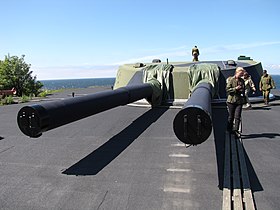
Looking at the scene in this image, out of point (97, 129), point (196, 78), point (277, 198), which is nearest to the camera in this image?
point (277, 198)

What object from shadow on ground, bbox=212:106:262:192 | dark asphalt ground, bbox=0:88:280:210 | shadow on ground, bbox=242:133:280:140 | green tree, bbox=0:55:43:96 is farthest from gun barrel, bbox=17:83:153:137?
green tree, bbox=0:55:43:96

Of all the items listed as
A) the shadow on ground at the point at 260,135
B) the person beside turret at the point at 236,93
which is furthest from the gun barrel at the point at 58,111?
the shadow on ground at the point at 260,135

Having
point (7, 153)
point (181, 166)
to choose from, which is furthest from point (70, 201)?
point (7, 153)

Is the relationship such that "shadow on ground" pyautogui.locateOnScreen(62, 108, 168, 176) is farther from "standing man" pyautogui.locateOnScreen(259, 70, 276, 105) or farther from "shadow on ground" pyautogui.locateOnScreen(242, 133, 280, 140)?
"standing man" pyautogui.locateOnScreen(259, 70, 276, 105)

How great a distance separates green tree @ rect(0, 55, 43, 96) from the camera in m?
27.2

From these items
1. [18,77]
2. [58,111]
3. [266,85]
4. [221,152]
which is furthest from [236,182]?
[18,77]

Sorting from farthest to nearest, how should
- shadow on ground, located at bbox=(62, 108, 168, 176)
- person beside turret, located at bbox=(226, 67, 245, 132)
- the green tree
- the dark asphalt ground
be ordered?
1. the green tree
2. person beside turret, located at bbox=(226, 67, 245, 132)
3. shadow on ground, located at bbox=(62, 108, 168, 176)
4. the dark asphalt ground

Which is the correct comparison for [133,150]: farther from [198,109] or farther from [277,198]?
[277,198]

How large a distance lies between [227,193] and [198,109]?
1026mm

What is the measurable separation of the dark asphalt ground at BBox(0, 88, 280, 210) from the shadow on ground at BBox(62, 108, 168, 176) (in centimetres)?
1

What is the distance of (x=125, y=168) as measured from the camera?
4.55 meters

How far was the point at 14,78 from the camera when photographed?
90.6ft

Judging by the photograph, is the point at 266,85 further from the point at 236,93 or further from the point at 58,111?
the point at 58,111

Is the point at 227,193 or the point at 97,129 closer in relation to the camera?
the point at 227,193
